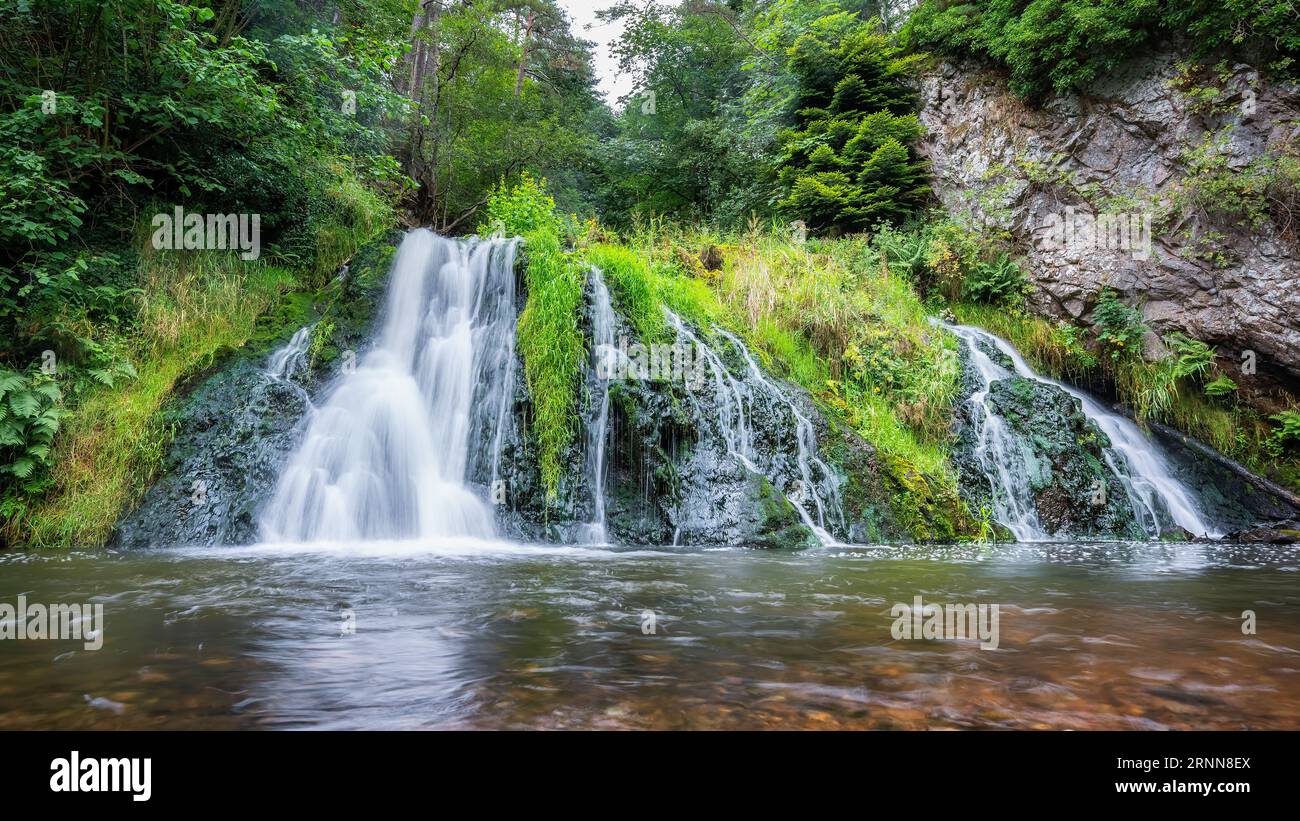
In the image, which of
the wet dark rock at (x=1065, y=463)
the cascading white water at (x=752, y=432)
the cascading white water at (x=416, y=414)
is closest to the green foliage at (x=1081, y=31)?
the wet dark rock at (x=1065, y=463)

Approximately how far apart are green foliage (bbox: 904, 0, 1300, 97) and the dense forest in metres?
0.05

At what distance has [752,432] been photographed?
304 inches

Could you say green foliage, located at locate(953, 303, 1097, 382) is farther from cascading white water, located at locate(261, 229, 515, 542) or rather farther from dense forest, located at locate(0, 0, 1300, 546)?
cascading white water, located at locate(261, 229, 515, 542)

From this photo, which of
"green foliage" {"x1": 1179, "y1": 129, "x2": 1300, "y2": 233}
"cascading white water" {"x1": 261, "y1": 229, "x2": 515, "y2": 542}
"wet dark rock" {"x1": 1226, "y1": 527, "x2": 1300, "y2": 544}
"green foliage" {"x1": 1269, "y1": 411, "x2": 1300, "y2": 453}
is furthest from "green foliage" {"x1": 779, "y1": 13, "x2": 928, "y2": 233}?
"wet dark rock" {"x1": 1226, "y1": 527, "x2": 1300, "y2": 544}

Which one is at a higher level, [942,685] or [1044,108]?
[1044,108]

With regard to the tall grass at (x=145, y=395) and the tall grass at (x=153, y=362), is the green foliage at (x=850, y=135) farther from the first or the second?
the tall grass at (x=145, y=395)

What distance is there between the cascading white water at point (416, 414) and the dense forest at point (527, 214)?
2.26 ft

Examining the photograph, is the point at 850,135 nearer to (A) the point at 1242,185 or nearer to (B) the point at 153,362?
(A) the point at 1242,185

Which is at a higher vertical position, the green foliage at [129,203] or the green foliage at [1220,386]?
the green foliage at [129,203]

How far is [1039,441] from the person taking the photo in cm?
867

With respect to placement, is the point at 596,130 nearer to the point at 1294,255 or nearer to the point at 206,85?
the point at 206,85

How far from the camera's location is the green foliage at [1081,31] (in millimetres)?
9781
